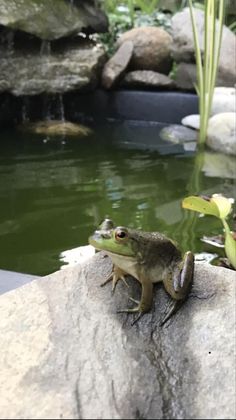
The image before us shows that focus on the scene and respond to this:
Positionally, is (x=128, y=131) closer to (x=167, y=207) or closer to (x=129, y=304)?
(x=167, y=207)

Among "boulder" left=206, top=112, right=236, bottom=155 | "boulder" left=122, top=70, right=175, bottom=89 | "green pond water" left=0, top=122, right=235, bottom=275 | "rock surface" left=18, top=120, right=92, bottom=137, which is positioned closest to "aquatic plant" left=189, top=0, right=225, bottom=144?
"boulder" left=206, top=112, right=236, bottom=155

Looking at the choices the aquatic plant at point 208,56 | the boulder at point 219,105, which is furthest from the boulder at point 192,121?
the aquatic plant at point 208,56

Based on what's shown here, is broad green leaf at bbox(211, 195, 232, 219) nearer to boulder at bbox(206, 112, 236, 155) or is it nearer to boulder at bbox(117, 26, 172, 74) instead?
boulder at bbox(206, 112, 236, 155)

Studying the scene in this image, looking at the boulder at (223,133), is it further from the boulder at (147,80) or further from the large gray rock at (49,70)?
the large gray rock at (49,70)

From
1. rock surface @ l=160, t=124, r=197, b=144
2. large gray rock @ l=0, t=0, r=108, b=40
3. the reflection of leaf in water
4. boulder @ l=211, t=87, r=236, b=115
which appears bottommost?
rock surface @ l=160, t=124, r=197, b=144

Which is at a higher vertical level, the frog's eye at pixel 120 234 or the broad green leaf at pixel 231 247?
the frog's eye at pixel 120 234

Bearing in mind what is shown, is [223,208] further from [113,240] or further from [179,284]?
[113,240]

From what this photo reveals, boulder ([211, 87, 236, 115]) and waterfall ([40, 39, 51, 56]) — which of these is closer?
boulder ([211, 87, 236, 115])
